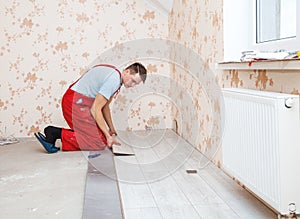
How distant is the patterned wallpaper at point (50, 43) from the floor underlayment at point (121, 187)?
104 cm

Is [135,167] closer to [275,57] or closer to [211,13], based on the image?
[211,13]

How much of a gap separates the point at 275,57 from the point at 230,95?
1.24ft

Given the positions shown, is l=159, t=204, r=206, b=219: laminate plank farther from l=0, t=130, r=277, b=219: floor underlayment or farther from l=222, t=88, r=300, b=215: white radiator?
l=222, t=88, r=300, b=215: white radiator

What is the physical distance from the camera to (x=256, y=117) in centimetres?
200

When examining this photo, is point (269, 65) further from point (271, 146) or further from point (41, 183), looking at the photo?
point (41, 183)

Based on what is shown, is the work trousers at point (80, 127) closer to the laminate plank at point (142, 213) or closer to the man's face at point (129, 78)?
the man's face at point (129, 78)

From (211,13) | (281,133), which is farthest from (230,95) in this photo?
(211,13)

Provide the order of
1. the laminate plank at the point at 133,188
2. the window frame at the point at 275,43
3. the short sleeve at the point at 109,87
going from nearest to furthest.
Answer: the window frame at the point at 275,43
the laminate plank at the point at 133,188
the short sleeve at the point at 109,87

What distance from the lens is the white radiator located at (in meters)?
1.79

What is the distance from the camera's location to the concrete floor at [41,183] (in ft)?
7.23

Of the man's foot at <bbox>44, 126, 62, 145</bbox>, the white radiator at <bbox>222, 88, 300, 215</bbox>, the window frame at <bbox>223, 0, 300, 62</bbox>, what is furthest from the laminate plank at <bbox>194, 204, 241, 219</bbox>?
the man's foot at <bbox>44, 126, 62, 145</bbox>

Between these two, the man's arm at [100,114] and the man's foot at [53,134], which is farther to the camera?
the man's foot at [53,134]

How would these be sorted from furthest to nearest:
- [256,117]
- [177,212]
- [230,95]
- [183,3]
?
1. [183,3]
2. [230,95]
3. [177,212]
4. [256,117]

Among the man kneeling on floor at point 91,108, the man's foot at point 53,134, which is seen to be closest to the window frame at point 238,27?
the man kneeling on floor at point 91,108
